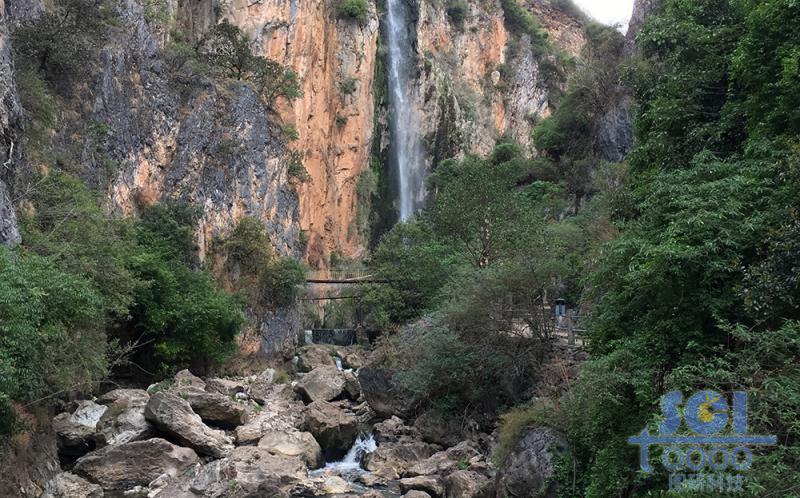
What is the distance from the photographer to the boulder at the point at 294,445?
1605cm

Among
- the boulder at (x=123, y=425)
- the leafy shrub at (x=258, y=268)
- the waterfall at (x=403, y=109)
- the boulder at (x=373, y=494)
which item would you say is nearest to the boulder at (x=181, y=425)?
the boulder at (x=123, y=425)

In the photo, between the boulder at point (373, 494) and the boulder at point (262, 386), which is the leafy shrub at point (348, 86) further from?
the boulder at point (373, 494)

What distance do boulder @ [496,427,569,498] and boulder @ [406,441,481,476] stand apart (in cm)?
320

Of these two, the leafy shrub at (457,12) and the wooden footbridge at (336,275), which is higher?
the leafy shrub at (457,12)

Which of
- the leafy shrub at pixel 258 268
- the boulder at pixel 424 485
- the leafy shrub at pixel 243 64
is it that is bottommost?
the boulder at pixel 424 485

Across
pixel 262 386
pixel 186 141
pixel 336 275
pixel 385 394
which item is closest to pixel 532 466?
pixel 385 394

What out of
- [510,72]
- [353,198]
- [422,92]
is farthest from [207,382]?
[510,72]

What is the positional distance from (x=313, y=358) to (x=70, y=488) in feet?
56.0

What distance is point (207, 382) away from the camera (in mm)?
21125

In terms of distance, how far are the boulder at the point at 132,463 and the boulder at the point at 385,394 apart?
6.96 meters

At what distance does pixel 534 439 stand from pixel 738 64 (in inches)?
307

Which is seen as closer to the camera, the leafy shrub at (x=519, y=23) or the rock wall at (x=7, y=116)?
the rock wall at (x=7, y=116)

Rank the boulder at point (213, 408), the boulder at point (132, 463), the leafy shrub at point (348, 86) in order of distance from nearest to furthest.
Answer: the boulder at point (132, 463)
the boulder at point (213, 408)
the leafy shrub at point (348, 86)

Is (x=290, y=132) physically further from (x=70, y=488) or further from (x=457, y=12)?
(x=457, y=12)
